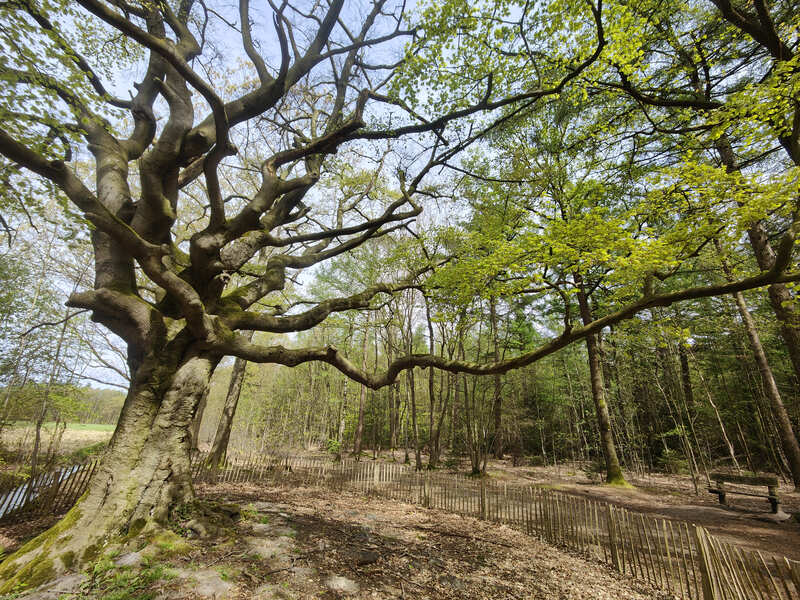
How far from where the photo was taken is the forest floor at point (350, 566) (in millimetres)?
3521

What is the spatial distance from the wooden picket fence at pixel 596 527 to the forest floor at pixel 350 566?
0.40m

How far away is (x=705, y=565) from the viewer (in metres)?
4.07

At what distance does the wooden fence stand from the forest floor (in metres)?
0.42

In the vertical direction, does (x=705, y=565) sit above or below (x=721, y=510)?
above

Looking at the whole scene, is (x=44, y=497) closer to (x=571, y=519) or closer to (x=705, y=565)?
(x=571, y=519)

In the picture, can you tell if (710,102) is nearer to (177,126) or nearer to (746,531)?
(746,531)

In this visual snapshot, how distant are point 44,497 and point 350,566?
308 inches

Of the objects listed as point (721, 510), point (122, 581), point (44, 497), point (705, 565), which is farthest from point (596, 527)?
point (44, 497)

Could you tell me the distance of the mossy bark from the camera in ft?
12.1

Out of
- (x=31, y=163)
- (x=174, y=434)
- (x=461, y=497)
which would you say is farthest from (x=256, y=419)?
(x=31, y=163)

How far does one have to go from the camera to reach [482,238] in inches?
392

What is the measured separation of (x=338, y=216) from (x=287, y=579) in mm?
7975

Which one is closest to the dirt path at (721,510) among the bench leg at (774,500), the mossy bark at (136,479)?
the bench leg at (774,500)

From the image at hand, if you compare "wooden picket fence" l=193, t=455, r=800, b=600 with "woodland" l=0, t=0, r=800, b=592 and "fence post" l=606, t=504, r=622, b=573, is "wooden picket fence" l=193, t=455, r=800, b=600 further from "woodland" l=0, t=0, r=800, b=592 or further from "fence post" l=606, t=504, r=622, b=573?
"woodland" l=0, t=0, r=800, b=592
